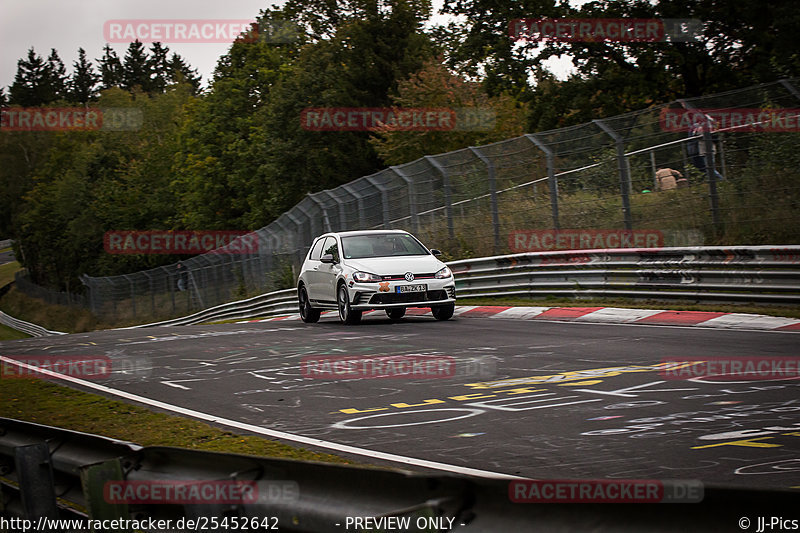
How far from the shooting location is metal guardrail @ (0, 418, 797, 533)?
2.38 meters

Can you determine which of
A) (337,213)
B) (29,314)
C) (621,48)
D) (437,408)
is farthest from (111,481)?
(29,314)

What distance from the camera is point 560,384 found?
27.2 ft

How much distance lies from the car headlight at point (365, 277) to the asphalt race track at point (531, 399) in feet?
7.35

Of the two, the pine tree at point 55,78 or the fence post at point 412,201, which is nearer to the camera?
the fence post at point 412,201

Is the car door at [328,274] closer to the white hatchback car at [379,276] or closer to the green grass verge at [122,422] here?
the white hatchback car at [379,276]

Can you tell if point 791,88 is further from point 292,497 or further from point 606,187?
point 292,497

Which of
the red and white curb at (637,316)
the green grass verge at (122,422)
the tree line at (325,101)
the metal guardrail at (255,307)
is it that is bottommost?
the metal guardrail at (255,307)

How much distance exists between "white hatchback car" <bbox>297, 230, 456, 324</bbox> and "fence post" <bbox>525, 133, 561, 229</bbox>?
9.05 feet

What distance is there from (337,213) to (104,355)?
43.6 ft

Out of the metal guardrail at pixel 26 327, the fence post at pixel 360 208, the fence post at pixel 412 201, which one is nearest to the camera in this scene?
the fence post at pixel 412 201

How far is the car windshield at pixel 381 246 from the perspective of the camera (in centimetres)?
1722

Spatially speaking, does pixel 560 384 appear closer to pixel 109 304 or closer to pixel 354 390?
pixel 354 390

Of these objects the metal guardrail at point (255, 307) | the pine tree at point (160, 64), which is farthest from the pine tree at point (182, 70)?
the metal guardrail at point (255, 307)

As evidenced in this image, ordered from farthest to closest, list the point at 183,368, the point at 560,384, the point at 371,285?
the point at 371,285 → the point at 183,368 → the point at 560,384
